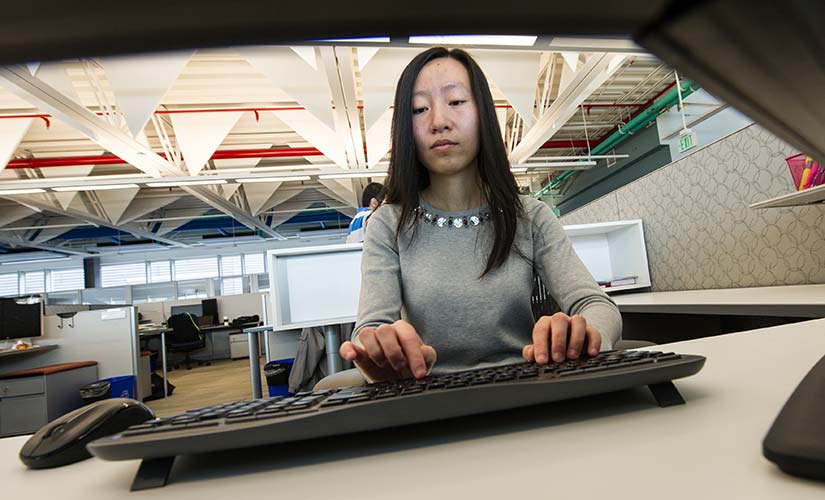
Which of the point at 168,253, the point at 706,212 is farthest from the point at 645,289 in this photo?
the point at 168,253

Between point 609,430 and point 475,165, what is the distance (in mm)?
667

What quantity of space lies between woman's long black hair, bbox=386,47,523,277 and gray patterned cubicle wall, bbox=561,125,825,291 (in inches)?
42.6

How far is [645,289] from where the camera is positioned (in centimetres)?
266

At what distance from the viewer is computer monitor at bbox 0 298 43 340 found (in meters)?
4.41

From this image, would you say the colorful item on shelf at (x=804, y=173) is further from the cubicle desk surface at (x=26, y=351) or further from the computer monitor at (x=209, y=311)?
the computer monitor at (x=209, y=311)

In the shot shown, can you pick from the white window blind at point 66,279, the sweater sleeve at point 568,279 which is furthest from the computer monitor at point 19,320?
the white window blind at point 66,279

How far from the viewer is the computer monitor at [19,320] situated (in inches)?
173

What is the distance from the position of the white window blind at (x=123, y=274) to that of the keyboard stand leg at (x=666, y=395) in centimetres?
1446

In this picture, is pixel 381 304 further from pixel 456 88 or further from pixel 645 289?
pixel 645 289

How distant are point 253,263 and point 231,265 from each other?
0.59 meters

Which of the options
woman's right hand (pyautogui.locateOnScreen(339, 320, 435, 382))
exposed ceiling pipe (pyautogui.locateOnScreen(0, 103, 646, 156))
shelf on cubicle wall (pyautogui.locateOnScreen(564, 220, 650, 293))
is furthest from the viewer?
exposed ceiling pipe (pyautogui.locateOnScreen(0, 103, 646, 156))

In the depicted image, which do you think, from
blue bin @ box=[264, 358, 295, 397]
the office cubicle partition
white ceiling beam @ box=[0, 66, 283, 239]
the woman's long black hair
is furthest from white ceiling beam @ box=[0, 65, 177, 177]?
the woman's long black hair

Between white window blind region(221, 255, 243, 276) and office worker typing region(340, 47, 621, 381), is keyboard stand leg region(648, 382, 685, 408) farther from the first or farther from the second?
white window blind region(221, 255, 243, 276)

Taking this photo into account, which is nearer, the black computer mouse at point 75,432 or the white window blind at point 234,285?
the black computer mouse at point 75,432
